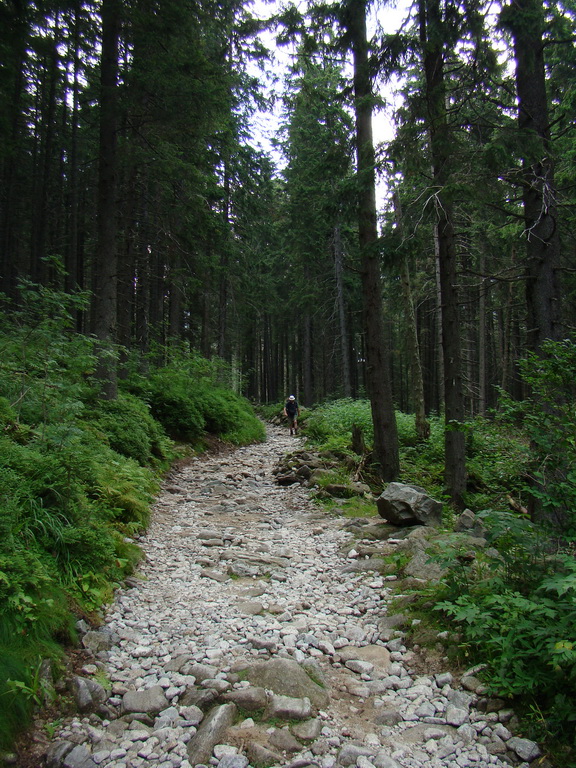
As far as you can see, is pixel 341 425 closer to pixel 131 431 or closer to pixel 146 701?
pixel 131 431

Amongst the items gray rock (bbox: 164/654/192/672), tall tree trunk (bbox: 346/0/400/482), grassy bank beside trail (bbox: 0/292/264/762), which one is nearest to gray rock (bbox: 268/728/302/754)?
gray rock (bbox: 164/654/192/672)

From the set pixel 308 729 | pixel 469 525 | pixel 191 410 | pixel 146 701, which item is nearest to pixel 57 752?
pixel 146 701

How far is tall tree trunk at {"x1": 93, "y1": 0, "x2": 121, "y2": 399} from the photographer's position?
32.4 ft

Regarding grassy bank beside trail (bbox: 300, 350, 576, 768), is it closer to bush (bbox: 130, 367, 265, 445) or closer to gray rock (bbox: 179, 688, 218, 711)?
gray rock (bbox: 179, 688, 218, 711)

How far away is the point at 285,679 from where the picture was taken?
3.38m

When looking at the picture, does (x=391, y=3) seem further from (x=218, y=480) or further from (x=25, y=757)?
(x=25, y=757)

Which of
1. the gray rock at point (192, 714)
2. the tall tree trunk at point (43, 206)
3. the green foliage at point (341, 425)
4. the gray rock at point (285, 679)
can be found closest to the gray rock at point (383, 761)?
the gray rock at point (285, 679)

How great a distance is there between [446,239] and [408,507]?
537 cm

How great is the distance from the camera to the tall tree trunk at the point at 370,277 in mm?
9297

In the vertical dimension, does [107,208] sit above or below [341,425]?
above

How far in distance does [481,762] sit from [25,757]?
2.53 meters

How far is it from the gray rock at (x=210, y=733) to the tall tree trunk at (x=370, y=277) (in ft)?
23.4

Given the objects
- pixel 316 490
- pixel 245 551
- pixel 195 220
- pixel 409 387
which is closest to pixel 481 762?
pixel 245 551

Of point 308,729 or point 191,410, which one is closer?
point 308,729
